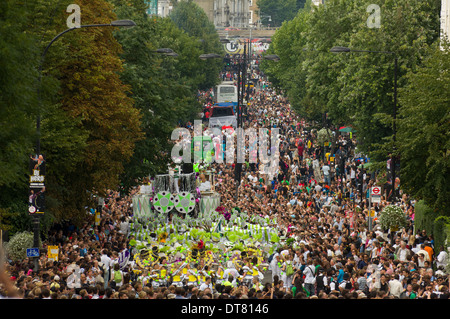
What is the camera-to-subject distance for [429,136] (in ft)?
83.7

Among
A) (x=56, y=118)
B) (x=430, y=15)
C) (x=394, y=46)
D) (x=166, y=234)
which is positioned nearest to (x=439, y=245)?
(x=166, y=234)

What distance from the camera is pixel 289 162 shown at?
1948 inches

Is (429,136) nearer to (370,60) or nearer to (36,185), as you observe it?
(36,185)

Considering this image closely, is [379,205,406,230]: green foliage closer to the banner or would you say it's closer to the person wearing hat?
the person wearing hat

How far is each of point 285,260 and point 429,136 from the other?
6778 mm

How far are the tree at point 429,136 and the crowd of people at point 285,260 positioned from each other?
137 cm

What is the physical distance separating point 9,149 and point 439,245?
13.0 metres

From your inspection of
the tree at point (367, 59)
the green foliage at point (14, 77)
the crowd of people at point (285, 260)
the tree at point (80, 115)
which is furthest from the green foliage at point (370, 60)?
the green foliage at point (14, 77)

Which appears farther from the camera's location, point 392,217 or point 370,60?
point 370,60

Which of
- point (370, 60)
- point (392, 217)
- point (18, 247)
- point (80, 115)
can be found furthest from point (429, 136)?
point (370, 60)

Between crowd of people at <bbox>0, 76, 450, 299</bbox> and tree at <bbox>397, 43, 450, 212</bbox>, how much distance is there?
137 centimetres
